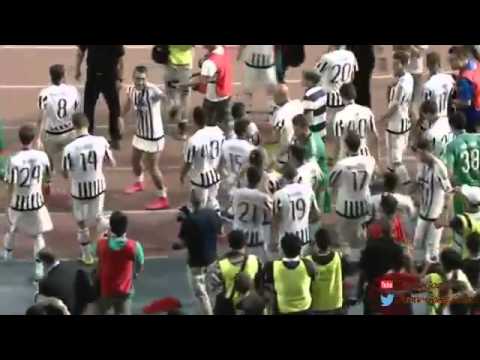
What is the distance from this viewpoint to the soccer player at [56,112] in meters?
18.7

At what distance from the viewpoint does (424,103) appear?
18.4 m

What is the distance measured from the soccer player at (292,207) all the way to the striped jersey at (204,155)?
1209mm

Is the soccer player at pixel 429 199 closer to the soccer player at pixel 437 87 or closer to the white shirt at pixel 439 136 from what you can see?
the white shirt at pixel 439 136

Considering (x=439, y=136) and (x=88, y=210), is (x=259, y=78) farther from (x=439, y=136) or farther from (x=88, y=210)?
(x=88, y=210)

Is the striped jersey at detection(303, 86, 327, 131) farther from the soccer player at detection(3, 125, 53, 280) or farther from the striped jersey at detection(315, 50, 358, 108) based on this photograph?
the soccer player at detection(3, 125, 53, 280)

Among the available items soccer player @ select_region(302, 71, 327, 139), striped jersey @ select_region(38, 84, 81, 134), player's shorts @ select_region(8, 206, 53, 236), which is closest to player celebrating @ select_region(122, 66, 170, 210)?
striped jersey @ select_region(38, 84, 81, 134)

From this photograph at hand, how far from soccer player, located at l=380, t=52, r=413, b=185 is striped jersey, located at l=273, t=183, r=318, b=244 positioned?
2.66m

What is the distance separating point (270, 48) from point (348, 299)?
516 centimetres

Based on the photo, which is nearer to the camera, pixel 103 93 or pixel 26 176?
pixel 26 176

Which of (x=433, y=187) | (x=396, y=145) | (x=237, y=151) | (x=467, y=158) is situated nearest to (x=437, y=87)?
(x=396, y=145)

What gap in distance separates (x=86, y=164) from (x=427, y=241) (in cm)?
401

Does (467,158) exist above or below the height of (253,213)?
above

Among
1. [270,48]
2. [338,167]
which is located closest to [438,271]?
[338,167]

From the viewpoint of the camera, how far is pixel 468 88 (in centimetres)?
1947
